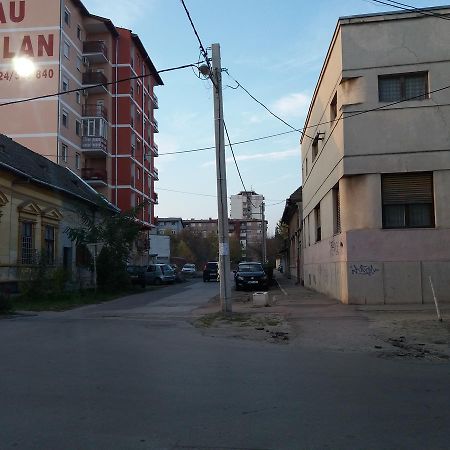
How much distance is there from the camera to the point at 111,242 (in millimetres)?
30062

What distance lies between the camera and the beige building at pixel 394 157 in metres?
17.8

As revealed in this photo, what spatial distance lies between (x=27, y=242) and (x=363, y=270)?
16382mm

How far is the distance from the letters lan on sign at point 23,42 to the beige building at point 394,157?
34.9 metres

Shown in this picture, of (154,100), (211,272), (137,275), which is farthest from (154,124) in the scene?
(137,275)

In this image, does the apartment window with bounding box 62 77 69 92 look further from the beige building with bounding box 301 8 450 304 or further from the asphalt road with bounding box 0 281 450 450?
the asphalt road with bounding box 0 281 450 450

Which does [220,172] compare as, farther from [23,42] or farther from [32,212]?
[23,42]

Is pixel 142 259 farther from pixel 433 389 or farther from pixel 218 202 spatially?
pixel 433 389

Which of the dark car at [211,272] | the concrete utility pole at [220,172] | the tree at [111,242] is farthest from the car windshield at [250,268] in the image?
the concrete utility pole at [220,172]

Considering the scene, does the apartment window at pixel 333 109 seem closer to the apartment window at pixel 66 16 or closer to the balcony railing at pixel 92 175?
the apartment window at pixel 66 16

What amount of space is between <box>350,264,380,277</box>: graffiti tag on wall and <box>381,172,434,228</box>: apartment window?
4.92 feet

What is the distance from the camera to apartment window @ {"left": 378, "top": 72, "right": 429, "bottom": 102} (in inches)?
719

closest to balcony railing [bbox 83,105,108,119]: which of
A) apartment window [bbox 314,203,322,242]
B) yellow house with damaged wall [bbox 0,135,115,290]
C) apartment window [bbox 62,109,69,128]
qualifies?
apartment window [bbox 62,109,69,128]

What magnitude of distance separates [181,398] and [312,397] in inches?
61.3

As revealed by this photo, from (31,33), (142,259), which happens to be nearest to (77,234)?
(31,33)
